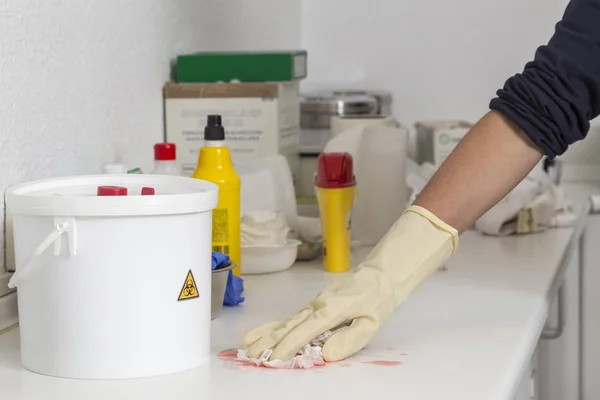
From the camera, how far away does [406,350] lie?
103 centimetres

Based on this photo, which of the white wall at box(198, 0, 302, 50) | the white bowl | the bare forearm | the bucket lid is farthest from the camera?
the white wall at box(198, 0, 302, 50)

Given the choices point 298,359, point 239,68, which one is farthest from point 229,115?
point 298,359

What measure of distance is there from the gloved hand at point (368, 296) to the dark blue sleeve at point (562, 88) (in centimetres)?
16

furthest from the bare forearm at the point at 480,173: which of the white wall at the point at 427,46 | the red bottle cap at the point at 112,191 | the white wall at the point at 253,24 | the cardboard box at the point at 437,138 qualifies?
the white wall at the point at 427,46

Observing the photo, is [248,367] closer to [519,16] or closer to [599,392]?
[599,392]

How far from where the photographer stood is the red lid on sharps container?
4.83ft

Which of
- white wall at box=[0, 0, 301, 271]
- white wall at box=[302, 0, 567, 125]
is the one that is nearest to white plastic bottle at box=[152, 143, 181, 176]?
white wall at box=[0, 0, 301, 271]

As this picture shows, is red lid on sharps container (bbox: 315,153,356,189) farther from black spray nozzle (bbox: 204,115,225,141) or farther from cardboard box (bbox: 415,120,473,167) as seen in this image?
cardboard box (bbox: 415,120,473,167)

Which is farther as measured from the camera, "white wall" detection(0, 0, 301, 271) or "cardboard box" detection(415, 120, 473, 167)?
"cardboard box" detection(415, 120, 473, 167)

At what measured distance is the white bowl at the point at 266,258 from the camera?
1442mm

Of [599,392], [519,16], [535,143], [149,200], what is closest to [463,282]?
[535,143]

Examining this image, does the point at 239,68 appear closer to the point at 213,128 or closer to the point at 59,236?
the point at 213,128

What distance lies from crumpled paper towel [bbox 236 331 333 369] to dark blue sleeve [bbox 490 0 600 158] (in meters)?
0.36

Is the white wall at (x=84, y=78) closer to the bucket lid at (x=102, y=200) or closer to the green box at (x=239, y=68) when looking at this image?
the green box at (x=239, y=68)
